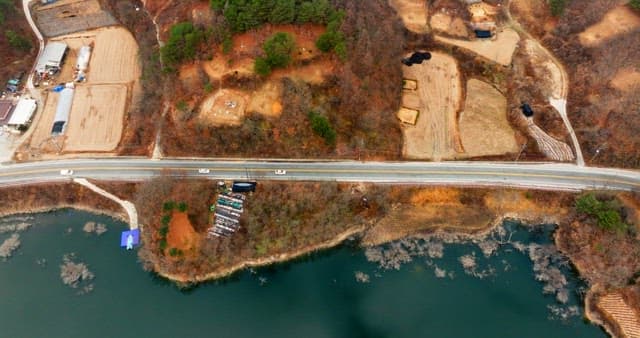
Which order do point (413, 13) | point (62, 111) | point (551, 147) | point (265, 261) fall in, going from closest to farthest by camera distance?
point (265, 261), point (551, 147), point (62, 111), point (413, 13)

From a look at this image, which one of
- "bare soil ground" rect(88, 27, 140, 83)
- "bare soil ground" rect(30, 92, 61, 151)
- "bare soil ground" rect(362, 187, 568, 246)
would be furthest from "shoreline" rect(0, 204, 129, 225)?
"bare soil ground" rect(362, 187, 568, 246)

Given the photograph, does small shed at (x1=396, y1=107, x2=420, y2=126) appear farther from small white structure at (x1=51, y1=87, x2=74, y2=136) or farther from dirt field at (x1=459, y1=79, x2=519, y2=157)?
small white structure at (x1=51, y1=87, x2=74, y2=136)

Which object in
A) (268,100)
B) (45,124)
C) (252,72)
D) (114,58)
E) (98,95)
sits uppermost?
(252,72)

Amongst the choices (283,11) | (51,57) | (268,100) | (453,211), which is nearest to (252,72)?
(268,100)

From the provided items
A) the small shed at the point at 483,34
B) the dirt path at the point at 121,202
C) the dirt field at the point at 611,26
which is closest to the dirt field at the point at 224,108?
the dirt path at the point at 121,202

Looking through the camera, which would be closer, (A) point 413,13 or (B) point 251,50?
(B) point 251,50

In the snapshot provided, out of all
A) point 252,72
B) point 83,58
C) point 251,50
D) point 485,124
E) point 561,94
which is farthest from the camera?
point 83,58

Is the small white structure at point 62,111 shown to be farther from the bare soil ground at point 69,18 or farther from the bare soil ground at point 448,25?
the bare soil ground at point 448,25

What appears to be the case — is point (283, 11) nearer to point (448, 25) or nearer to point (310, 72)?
point (310, 72)
